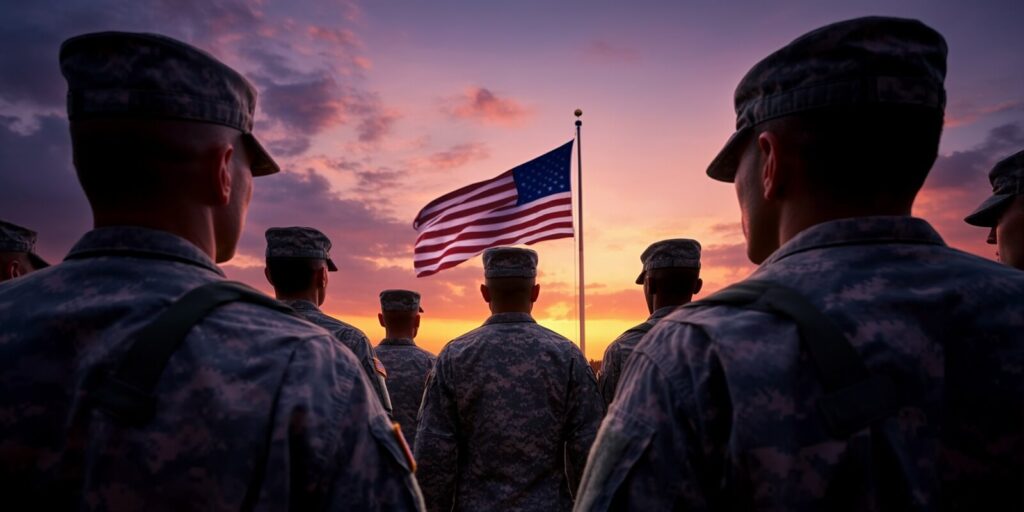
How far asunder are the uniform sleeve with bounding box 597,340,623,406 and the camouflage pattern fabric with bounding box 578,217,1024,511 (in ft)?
13.6

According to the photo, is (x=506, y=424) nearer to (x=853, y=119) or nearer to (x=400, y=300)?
(x=853, y=119)

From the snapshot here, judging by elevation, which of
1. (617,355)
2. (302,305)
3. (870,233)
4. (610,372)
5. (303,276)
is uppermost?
(303,276)

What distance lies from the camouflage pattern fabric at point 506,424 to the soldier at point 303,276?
705 mm

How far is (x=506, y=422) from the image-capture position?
4.73m

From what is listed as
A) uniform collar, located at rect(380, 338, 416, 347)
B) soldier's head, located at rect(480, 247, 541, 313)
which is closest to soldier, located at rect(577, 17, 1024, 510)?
soldier's head, located at rect(480, 247, 541, 313)

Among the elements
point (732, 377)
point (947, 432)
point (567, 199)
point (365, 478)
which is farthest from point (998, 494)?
point (567, 199)

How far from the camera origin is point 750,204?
76.7 inches

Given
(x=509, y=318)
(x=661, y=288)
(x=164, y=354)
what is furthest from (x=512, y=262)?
(x=164, y=354)

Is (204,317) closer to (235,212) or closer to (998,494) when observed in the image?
(235,212)

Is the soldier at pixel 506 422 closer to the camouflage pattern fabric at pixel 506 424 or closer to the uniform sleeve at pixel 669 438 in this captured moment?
the camouflage pattern fabric at pixel 506 424

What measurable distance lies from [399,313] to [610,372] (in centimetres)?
332

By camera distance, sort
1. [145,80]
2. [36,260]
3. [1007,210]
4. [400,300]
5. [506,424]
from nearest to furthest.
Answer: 1. [145,80]
2. [1007,210]
3. [506,424]
4. [36,260]
5. [400,300]

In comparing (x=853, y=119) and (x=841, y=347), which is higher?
(x=853, y=119)

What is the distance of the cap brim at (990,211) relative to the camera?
3939 millimetres
